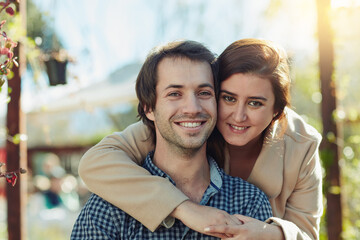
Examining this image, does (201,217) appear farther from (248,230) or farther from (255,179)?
(255,179)

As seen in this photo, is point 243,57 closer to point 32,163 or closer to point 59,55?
point 59,55

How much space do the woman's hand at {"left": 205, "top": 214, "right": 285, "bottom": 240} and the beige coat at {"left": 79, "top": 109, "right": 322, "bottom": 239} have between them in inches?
2.2

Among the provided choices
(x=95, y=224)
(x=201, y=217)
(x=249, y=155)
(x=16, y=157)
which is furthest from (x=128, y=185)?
(x=16, y=157)

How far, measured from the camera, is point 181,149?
81.9 inches

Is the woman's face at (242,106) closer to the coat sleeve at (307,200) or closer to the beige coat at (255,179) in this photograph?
the beige coat at (255,179)

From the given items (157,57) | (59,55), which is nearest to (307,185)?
(157,57)

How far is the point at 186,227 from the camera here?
198 cm

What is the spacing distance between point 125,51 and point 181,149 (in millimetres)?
5885

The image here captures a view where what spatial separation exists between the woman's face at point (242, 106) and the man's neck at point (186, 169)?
17cm

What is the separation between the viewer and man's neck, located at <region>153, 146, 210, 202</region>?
2109mm

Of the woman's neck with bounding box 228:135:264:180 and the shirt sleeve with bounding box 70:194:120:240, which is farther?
the woman's neck with bounding box 228:135:264:180

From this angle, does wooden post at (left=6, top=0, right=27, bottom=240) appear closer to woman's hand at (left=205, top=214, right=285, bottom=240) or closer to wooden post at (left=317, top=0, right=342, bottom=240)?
woman's hand at (left=205, top=214, right=285, bottom=240)

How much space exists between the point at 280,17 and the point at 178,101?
592cm

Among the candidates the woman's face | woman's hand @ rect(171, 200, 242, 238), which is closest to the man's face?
the woman's face
